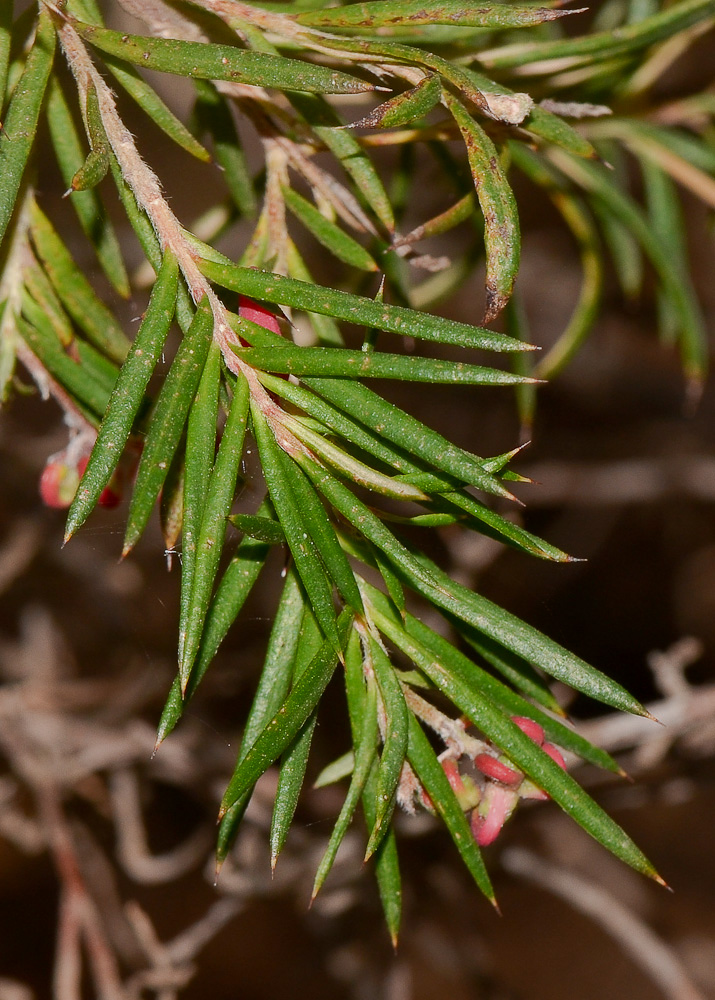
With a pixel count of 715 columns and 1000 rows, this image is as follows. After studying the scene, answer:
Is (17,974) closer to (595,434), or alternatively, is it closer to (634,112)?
(595,434)

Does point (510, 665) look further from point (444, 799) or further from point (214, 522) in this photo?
point (214, 522)

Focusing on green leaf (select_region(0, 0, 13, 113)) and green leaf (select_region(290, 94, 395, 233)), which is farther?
green leaf (select_region(290, 94, 395, 233))

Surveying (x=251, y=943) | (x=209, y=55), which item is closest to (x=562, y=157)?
(x=209, y=55)

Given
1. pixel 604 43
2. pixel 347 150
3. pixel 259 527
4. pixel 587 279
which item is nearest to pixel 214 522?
pixel 259 527

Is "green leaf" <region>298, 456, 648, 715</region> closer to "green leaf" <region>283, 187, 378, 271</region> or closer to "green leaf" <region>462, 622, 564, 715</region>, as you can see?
"green leaf" <region>462, 622, 564, 715</region>

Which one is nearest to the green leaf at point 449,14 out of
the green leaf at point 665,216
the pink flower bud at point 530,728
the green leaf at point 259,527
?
the green leaf at point 259,527

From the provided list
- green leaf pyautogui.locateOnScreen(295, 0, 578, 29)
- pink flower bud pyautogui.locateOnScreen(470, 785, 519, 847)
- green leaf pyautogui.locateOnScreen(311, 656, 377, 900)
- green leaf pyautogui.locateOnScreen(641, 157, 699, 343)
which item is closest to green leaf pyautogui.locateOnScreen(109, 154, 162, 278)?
green leaf pyautogui.locateOnScreen(295, 0, 578, 29)
